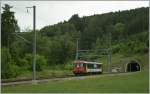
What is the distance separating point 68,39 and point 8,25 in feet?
98.1

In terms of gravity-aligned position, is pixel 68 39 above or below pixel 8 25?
below

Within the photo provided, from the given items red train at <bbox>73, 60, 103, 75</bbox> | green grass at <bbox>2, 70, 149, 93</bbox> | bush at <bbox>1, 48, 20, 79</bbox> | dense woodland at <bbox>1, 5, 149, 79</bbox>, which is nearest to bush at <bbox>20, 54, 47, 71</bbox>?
dense woodland at <bbox>1, 5, 149, 79</bbox>

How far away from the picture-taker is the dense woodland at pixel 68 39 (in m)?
57.0

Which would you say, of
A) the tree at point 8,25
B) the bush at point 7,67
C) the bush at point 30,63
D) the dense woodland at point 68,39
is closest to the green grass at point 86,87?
the bush at point 7,67

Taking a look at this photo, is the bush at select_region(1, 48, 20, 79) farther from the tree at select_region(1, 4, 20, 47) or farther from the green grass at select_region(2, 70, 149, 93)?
the tree at select_region(1, 4, 20, 47)

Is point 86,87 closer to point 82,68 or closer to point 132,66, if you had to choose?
point 82,68

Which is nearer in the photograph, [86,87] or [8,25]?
[86,87]

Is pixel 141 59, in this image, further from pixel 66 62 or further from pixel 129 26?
pixel 129 26

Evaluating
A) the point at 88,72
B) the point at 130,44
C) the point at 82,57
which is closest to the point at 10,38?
the point at 88,72

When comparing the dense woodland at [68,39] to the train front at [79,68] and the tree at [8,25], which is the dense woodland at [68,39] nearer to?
the tree at [8,25]

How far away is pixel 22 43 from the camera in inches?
2766

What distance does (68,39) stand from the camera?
89.4 meters

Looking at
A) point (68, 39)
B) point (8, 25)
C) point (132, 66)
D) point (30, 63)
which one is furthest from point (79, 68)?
point (68, 39)

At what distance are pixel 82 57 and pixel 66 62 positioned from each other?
483 inches
